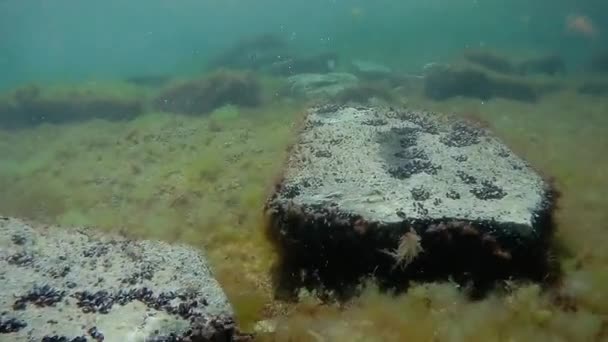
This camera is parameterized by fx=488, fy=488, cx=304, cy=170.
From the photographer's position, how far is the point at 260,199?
726 cm

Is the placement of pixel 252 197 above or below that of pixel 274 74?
above

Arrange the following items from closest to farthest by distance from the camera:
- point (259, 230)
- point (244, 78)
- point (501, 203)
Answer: point (501, 203)
point (259, 230)
point (244, 78)

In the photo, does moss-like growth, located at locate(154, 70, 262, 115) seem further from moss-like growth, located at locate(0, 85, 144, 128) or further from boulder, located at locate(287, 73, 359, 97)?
boulder, located at locate(287, 73, 359, 97)

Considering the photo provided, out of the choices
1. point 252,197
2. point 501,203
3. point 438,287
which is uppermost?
point 501,203

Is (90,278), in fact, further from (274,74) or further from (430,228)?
(274,74)

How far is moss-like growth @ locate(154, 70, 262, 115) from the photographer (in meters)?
17.2

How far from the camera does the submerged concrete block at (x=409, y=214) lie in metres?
4.30

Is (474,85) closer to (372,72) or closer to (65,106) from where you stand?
(372,72)

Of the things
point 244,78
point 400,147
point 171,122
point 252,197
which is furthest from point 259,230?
point 244,78

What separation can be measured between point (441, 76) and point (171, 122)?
34.1 ft

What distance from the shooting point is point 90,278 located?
12.4ft

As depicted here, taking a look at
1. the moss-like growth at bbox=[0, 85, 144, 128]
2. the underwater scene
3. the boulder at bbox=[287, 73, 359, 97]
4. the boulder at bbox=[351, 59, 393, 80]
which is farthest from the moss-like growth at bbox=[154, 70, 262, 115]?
the boulder at bbox=[351, 59, 393, 80]

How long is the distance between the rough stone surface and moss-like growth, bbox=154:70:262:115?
42.0 ft

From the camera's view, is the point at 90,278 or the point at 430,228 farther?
the point at 430,228
